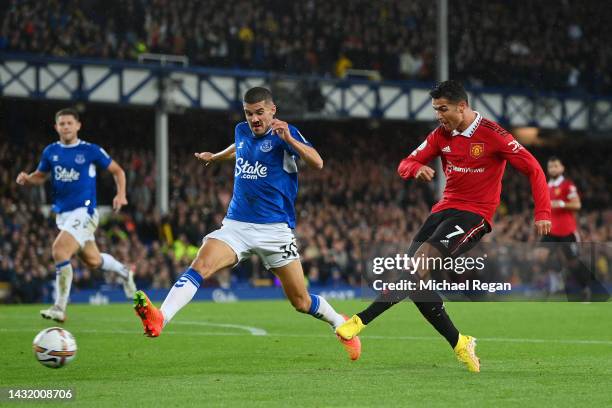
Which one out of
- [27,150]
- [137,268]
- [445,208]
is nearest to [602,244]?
[137,268]

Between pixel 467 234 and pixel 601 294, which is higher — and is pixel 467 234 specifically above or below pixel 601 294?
above

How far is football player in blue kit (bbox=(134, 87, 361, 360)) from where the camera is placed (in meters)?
9.20

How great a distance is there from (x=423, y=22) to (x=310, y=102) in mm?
7403

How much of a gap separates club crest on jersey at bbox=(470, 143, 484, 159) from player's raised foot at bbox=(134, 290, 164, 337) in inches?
116

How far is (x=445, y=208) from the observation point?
→ 31.8 ft

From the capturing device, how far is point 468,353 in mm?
9203

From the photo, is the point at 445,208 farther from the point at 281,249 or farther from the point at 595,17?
the point at 595,17

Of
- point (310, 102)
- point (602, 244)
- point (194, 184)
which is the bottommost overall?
point (602, 244)

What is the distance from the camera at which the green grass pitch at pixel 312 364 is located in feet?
24.8

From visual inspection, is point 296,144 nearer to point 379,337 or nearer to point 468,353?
point 468,353

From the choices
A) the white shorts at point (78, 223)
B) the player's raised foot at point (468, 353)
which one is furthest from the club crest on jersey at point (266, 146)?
the white shorts at point (78, 223)

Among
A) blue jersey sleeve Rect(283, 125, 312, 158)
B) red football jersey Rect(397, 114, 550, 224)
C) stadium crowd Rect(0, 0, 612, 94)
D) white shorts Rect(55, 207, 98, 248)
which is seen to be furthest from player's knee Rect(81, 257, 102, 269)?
stadium crowd Rect(0, 0, 612, 94)

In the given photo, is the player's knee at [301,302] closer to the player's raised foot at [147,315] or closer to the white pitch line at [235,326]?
the player's raised foot at [147,315]

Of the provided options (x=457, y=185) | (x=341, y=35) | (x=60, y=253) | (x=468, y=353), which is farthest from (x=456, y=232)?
(x=341, y=35)
